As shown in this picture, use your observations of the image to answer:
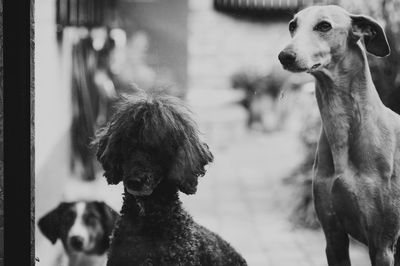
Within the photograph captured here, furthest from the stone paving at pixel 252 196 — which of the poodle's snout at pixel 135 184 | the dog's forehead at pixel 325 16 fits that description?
the dog's forehead at pixel 325 16

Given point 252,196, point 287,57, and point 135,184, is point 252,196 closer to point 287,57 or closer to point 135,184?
point 135,184

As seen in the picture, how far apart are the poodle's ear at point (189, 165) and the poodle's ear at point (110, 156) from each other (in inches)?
8.2

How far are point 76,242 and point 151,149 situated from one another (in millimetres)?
832

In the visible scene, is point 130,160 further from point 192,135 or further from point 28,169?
point 28,169

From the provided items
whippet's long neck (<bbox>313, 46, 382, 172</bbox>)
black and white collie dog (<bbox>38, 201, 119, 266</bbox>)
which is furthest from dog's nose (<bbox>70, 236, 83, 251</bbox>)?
whippet's long neck (<bbox>313, 46, 382, 172</bbox>)

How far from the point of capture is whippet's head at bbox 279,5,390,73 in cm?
202

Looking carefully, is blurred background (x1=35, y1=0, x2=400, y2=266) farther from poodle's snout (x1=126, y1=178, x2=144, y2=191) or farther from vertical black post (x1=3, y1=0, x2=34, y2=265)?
poodle's snout (x1=126, y1=178, x2=144, y2=191)

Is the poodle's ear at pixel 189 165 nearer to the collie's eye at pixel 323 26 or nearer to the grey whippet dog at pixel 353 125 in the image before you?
the grey whippet dog at pixel 353 125

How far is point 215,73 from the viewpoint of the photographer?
2908 mm

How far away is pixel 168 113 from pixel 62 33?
0.91 metres

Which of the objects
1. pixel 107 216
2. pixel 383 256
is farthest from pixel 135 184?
pixel 383 256

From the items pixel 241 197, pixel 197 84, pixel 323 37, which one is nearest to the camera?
pixel 323 37

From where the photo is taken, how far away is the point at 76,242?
272 centimetres

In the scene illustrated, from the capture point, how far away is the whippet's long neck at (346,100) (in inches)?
82.0
